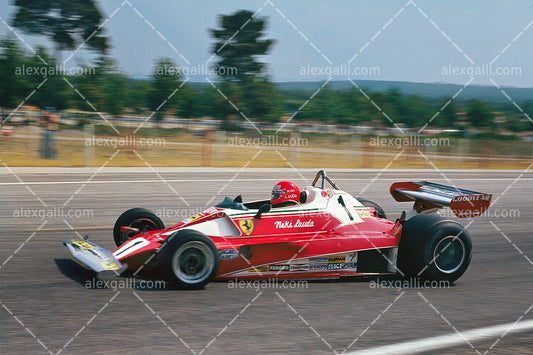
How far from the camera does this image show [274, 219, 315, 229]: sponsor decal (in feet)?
25.3

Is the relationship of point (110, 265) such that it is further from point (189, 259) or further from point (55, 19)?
point (55, 19)

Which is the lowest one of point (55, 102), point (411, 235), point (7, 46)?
point (411, 235)

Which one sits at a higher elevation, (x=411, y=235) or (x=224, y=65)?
(x=224, y=65)

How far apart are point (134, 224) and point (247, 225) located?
5.52 ft

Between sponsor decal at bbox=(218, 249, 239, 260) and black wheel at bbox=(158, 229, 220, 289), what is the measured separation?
242 millimetres

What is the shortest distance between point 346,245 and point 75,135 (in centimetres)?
1810

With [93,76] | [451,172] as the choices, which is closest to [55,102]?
[93,76]

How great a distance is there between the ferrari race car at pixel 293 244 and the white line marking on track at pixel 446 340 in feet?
5.21

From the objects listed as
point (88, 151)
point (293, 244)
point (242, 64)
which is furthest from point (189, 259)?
point (242, 64)

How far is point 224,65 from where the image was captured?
104ft

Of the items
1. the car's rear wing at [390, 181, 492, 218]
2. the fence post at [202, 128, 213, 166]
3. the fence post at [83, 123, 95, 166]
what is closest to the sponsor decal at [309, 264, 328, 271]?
the car's rear wing at [390, 181, 492, 218]

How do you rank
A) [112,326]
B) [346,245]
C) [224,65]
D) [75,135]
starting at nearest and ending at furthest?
[112,326] < [346,245] < [75,135] < [224,65]

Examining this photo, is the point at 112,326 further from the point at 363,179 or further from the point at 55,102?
the point at 55,102

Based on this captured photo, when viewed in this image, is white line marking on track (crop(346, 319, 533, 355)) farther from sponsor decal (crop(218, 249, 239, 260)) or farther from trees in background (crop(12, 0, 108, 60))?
trees in background (crop(12, 0, 108, 60))
